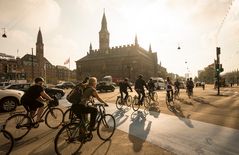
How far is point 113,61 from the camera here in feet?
308

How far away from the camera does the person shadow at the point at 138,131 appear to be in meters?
6.21

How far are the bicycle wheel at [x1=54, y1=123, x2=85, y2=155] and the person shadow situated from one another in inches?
57.7

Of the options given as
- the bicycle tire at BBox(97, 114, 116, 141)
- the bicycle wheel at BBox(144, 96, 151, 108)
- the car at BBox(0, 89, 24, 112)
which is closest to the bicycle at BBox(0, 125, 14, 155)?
the bicycle tire at BBox(97, 114, 116, 141)

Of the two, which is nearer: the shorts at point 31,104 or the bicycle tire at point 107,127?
the bicycle tire at point 107,127

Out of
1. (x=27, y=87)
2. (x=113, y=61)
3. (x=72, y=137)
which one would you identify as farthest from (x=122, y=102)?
(x=113, y=61)

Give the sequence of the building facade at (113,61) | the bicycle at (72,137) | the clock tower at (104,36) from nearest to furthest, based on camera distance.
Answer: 1. the bicycle at (72,137)
2. the building facade at (113,61)
3. the clock tower at (104,36)

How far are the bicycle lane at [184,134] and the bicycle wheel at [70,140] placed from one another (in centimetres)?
211

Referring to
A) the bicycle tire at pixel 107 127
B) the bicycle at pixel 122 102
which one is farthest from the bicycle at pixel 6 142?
the bicycle at pixel 122 102

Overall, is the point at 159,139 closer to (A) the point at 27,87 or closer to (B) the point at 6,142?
(B) the point at 6,142

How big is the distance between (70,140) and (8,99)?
9127 millimetres

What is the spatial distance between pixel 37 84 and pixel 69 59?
6861 cm

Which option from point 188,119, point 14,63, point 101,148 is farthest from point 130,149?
point 14,63

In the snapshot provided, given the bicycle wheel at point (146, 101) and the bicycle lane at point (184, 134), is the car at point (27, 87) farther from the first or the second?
the bicycle lane at point (184, 134)

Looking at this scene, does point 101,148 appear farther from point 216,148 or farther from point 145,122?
point 145,122
